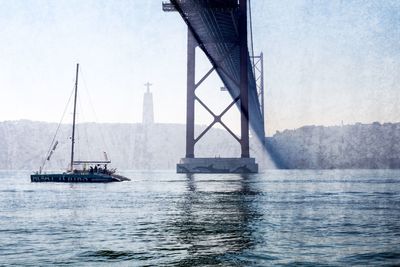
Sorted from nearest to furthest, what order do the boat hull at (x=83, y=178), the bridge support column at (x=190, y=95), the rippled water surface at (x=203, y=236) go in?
the rippled water surface at (x=203, y=236) < the boat hull at (x=83, y=178) < the bridge support column at (x=190, y=95)

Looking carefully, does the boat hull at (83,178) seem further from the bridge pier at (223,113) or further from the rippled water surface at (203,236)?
the rippled water surface at (203,236)

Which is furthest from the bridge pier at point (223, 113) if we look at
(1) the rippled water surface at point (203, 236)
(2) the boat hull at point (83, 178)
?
(1) the rippled water surface at point (203, 236)

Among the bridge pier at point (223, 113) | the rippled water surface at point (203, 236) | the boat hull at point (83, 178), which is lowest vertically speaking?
the rippled water surface at point (203, 236)

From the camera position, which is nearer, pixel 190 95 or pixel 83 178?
pixel 83 178

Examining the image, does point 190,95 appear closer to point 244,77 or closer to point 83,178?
point 244,77

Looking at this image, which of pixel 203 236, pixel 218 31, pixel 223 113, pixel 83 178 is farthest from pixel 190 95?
pixel 203 236

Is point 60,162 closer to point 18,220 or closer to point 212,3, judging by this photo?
point 212,3

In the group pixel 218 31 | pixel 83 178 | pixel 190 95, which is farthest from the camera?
pixel 190 95

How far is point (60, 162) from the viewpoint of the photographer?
19338 cm

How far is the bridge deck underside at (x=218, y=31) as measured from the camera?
1382 inches

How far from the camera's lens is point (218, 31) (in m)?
45.8

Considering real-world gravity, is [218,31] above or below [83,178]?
above

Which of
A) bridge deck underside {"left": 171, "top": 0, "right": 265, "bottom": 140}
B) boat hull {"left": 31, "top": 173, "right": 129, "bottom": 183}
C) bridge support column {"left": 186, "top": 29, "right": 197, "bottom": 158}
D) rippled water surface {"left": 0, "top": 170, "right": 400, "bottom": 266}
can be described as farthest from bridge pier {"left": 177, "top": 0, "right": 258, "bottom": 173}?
rippled water surface {"left": 0, "top": 170, "right": 400, "bottom": 266}

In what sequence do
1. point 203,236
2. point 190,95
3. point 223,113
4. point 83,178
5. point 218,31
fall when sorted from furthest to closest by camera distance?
1. point 190,95
2. point 223,113
3. point 218,31
4. point 83,178
5. point 203,236
